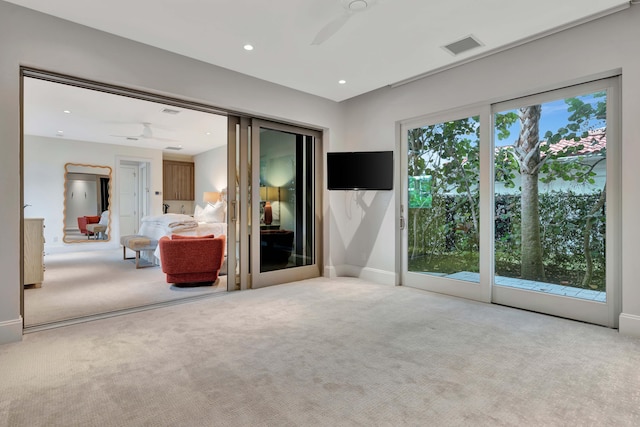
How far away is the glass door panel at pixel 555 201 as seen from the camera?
10.2ft

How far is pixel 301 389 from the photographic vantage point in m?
1.96

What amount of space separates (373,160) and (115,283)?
4.07 metres

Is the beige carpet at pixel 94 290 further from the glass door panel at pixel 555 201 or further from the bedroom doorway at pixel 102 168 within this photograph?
the glass door panel at pixel 555 201

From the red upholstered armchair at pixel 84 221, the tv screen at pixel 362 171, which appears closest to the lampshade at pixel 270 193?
the tv screen at pixel 362 171

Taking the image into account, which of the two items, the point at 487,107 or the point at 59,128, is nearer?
the point at 487,107

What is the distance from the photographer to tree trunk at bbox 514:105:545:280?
139 inches

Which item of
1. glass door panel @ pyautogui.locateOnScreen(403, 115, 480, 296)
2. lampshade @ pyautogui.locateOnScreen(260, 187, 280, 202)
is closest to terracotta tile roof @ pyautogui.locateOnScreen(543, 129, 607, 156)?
glass door panel @ pyautogui.locateOnScreen(403, 115, 480, 296)

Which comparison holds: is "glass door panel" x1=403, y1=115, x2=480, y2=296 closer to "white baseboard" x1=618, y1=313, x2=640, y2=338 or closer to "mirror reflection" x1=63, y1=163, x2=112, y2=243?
"white baseboard" x1=618, y1=313, x2=640, y2=338

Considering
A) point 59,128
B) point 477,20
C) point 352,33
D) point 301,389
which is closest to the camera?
point 301,389

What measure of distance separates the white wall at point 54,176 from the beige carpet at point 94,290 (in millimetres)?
1887

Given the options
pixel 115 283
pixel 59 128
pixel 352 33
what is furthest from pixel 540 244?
pixel 59 128

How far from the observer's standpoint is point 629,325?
280 cm

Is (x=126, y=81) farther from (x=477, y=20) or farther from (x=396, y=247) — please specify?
(x=396, y=247)

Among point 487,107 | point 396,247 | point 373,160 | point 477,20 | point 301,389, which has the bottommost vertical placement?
point 301,389
